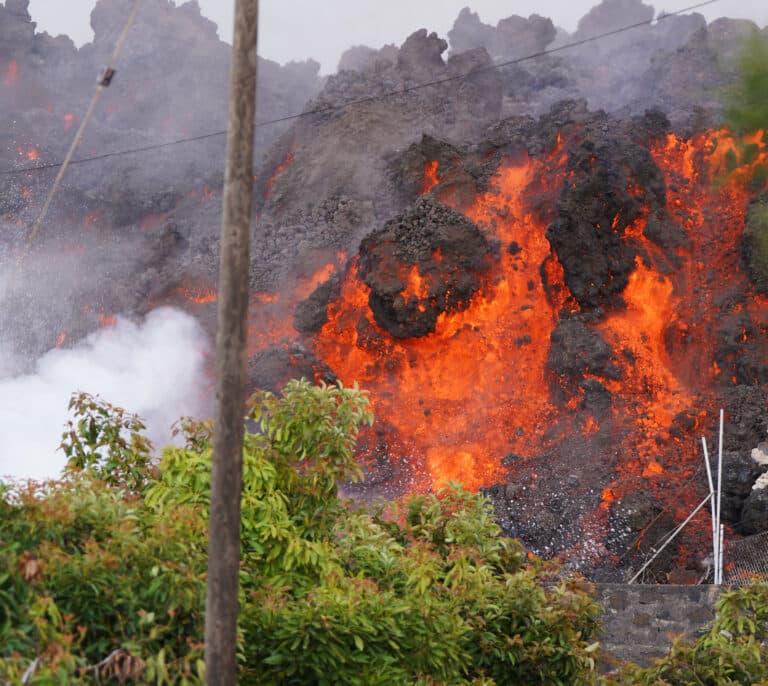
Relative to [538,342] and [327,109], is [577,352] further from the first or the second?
[327,109]

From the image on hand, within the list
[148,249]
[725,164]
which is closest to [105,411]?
[725,164]

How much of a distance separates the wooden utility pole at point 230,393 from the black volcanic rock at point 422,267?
21541 mm

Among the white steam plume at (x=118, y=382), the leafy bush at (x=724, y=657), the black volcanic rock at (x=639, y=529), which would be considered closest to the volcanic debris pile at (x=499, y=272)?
the black volcanic rock at (x=639, y=529)

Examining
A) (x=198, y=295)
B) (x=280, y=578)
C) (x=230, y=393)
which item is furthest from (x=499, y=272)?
(x=230, y=393)

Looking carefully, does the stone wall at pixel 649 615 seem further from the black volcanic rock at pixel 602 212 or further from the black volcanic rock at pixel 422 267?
the black volcanic rock at pixel 602 212

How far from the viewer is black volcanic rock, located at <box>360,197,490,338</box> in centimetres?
2712

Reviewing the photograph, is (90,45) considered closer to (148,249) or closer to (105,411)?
(148,249)

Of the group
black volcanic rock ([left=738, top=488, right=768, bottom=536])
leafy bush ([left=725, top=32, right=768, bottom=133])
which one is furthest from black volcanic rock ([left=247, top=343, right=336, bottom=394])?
leafy bush ([left=725, top=32, right=768, bottom=133])

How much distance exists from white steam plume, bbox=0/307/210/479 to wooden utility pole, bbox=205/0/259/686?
21344 mm

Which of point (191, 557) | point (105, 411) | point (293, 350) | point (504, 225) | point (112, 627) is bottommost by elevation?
point (112, 627)

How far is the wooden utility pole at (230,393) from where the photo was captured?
541cm

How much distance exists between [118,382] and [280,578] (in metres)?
25.5

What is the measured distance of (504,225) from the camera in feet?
101

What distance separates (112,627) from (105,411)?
3.01 metres
